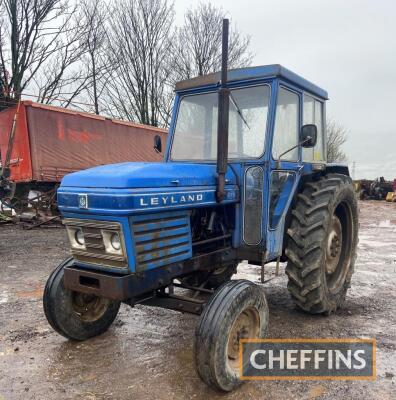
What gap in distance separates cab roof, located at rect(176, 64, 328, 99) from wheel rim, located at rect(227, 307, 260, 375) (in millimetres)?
2138

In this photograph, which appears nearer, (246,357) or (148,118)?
(246,357)

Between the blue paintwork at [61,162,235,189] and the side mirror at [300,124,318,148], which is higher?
the side mirror at [300,124,318,148]

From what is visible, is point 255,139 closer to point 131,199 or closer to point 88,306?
point 131,199

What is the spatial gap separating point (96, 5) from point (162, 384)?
17.5m

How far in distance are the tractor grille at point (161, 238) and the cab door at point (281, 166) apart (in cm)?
93

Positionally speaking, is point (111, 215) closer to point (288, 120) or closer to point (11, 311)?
point (288, 120)

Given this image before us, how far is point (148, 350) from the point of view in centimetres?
372

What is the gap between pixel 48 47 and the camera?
53.4 feet

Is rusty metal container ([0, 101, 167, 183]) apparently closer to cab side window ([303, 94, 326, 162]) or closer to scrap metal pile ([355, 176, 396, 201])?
cab side window ([303, 94, 326, 162])

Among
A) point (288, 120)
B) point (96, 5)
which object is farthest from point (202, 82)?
point (96, 5)

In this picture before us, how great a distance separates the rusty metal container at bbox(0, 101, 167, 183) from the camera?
10.9m

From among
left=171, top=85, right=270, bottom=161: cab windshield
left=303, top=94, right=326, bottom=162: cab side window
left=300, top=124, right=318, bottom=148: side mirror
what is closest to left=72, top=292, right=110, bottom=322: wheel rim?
left=171, top=85, right=270, bottom=161: cab windshield

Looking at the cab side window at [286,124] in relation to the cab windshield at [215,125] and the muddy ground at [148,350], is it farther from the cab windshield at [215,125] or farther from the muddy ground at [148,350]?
the muddy ground at [148,350]

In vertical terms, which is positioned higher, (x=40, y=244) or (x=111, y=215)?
(x=111, y=215)
